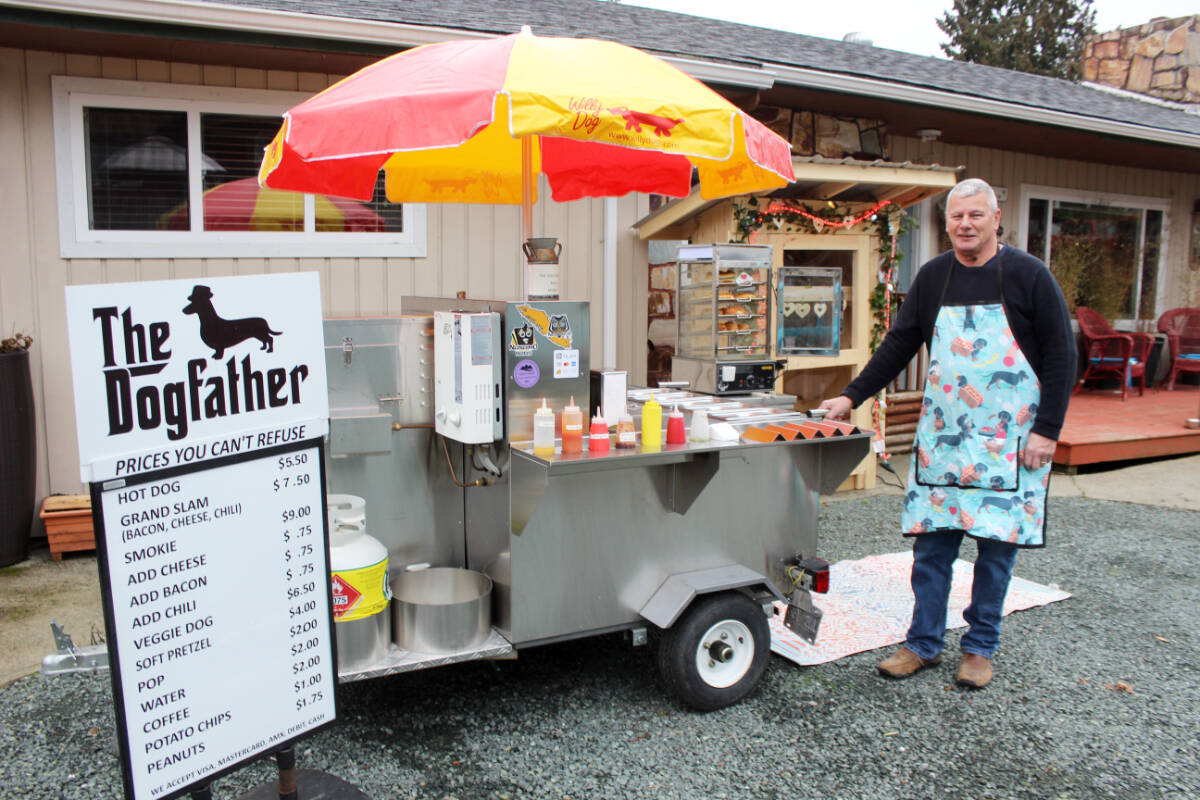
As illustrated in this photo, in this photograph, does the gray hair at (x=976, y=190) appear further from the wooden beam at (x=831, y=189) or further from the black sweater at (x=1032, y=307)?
the wooden beam at (x=831, y=189)

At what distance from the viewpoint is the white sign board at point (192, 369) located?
1.81 metres

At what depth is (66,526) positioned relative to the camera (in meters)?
4.90

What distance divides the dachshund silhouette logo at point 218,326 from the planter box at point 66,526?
3512 mm

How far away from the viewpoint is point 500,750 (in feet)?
9.71

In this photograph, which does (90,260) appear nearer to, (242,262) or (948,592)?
(242,262)

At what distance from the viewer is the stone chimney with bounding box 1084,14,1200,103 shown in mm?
11922

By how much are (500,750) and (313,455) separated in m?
1.33

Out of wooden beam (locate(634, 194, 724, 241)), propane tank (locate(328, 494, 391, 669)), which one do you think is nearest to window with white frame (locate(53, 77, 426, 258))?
wooden beam (locate(634, 194, 724, 241))

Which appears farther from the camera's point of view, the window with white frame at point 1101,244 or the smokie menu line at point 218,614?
the window with white frame at point 1101,244

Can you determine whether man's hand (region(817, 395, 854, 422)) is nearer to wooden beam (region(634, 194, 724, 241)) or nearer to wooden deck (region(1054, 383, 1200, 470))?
wooden beam (region(634, 194, 724, 241))

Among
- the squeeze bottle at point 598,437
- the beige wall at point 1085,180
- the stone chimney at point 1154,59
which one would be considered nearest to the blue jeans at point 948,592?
the squeeze bottle at point 598,437

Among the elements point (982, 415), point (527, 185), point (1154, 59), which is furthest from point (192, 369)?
point (1154, 59)

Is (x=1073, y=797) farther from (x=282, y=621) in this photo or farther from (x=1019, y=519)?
(x=282, y=621)

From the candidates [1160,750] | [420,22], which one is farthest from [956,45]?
[1160,750]
